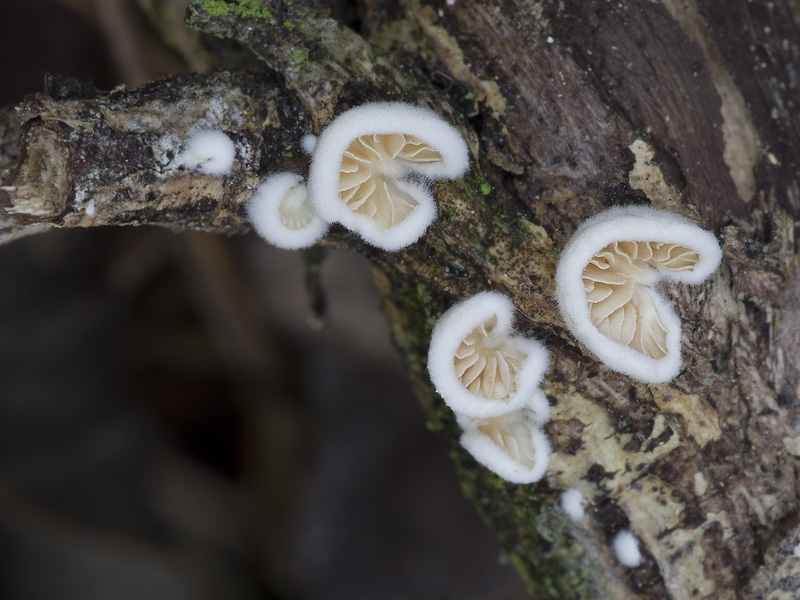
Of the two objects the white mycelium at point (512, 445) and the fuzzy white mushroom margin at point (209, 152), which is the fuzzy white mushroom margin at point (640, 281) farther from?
the fuzzy white mushroom margin at point (209, 152)

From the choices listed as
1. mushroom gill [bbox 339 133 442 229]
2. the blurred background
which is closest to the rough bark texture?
mushroom gill [bbox 339 133 442 229]

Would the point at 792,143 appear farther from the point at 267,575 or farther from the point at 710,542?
the point at 267,575

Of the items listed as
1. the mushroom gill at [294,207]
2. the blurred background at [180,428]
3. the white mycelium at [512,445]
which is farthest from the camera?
the blurred background at [180,428]

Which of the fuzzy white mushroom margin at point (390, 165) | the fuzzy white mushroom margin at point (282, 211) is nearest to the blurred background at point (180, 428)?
the fuzzy white mushroom margin at point (282, 211)

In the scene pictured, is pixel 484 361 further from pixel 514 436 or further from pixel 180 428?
pixel 180 428

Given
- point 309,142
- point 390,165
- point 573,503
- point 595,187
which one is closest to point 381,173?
point 390,165

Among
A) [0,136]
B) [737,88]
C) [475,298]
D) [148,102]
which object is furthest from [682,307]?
[0,136]
